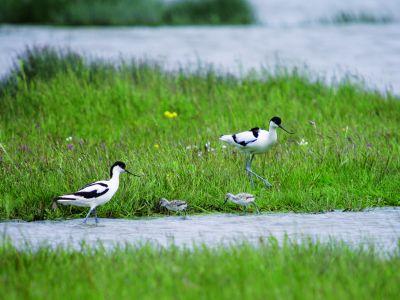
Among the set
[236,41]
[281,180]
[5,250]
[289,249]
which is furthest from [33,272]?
[236,41]

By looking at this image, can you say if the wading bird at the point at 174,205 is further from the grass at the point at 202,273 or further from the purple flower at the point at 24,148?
the purple flower at the point at 24,148

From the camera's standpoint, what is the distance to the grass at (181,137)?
1029 cm

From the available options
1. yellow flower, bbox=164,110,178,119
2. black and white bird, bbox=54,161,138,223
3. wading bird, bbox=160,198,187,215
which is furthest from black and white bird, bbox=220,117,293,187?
yellow flower, bbox=164,110,178,119

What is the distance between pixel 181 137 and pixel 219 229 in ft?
16.3

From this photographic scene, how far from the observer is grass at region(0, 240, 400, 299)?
637cm

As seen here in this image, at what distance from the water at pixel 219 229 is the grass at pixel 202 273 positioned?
59 cm

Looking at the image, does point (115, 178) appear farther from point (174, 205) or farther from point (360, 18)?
point (360, 18)

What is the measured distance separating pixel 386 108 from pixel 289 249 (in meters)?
9.44

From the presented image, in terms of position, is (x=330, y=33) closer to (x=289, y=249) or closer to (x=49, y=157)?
(x=49, y=157)

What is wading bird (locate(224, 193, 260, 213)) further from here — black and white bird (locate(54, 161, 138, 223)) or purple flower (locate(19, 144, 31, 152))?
purple flower (locate(19, 144, 31, 152))

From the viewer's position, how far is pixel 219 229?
30.1 feet

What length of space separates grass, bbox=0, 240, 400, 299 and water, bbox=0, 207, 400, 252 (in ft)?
1.95

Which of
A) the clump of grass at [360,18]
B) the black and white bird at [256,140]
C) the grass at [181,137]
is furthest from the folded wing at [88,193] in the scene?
the clump of grass at [360,18]

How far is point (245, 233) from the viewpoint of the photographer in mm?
8883
